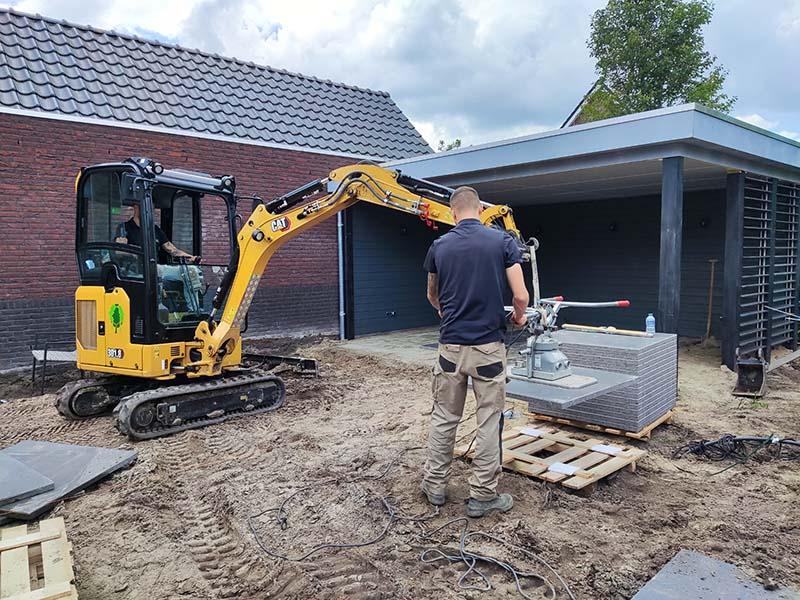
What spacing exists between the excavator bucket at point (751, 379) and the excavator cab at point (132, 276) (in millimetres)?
6281

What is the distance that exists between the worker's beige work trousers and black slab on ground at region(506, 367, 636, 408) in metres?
0.39

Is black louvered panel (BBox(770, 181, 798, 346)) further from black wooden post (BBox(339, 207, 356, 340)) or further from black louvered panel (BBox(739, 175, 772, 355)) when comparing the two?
black wooden post (BBox(339, 207, 356, 340))

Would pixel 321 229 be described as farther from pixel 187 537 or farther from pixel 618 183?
pixel 187 537

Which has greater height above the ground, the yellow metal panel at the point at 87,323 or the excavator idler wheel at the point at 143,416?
the yellow metal panel at the point at 87,323

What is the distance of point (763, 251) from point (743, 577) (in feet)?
23.9

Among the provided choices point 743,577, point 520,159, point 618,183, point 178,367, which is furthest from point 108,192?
point 618,183

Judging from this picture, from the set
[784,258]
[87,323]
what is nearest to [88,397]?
[87,323]

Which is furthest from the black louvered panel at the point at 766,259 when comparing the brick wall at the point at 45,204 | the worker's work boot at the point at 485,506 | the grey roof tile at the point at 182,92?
the brick wall at the point at 45,204

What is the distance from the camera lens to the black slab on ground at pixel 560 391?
402 cm

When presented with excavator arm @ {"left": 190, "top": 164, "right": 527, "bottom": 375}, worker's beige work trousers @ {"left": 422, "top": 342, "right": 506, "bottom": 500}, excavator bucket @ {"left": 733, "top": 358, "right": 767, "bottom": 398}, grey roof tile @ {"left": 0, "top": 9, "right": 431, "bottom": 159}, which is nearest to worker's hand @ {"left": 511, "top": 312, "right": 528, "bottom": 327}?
worker's beige work trousers @ {"left": 422, "top": 342, "right": 506, "bottom": 500}

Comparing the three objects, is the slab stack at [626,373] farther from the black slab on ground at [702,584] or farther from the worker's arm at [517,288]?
the black slab on ground at [702,584]

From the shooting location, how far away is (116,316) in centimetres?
585

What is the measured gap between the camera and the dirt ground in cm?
317

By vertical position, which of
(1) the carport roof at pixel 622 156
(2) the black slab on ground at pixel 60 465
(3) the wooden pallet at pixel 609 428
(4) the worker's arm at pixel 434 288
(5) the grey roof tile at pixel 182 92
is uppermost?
(5) the grey roof tile at pixel 182 92
